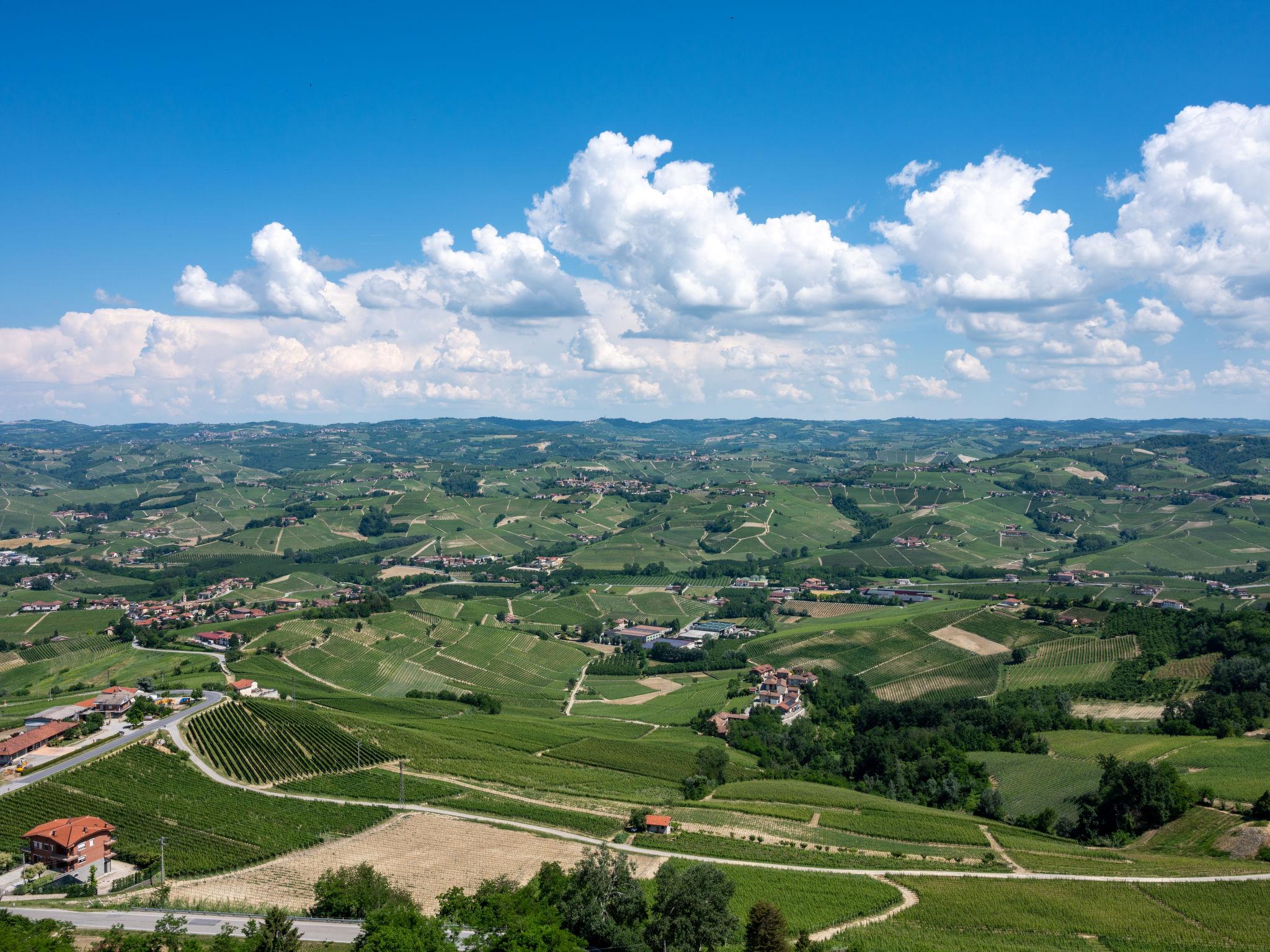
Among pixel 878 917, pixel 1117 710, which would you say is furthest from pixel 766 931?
pixel 1117 710

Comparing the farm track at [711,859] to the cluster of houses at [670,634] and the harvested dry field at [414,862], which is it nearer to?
the harvested dry field at [414,862]

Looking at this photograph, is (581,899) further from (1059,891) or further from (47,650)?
(47,650)

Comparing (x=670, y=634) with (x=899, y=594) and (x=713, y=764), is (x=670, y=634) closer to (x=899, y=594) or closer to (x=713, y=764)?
(x=899, y=594)

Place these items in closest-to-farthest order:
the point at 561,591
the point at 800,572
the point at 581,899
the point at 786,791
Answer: the point at 581,899, the point at 786,791, the point at 561,591, the point at 800,572

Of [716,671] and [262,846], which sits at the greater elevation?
[262,846]

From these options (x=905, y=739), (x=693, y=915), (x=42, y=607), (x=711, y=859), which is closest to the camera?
(x=693, y=915)

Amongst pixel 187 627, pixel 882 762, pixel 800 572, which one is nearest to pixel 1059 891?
pixel 882 762
